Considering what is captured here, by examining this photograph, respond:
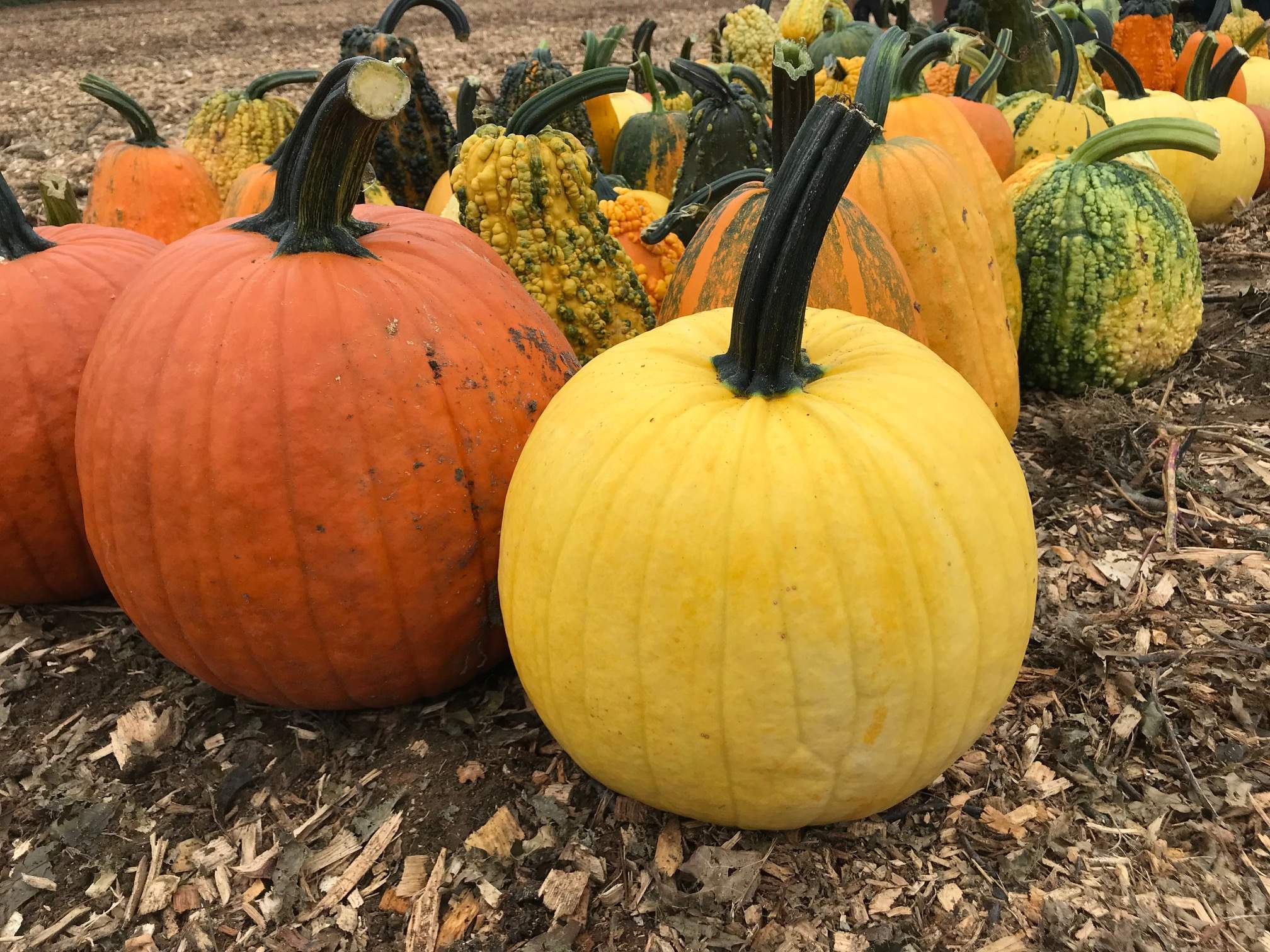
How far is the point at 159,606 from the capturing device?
6.09 ft

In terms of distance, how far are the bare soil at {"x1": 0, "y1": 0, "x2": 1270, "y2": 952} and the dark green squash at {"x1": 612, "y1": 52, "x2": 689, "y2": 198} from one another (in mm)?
2468

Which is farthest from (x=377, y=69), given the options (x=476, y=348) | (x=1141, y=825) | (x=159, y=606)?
(x=1141, y=825)

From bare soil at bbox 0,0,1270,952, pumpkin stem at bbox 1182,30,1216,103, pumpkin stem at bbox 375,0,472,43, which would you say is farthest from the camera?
pumpkin stem at bbox 1182,30,1216,103

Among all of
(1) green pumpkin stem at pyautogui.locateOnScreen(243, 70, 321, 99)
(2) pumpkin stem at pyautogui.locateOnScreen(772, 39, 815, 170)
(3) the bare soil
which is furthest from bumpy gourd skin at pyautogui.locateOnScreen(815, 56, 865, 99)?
(3) the bare soil

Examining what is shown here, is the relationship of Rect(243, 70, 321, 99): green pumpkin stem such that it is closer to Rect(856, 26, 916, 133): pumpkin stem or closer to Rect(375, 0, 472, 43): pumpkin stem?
Rect(375, 0, 472, 43): pumpkin stem

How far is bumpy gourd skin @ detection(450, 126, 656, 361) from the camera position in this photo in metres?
2.34

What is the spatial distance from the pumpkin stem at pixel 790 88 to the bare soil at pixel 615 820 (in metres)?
1.27

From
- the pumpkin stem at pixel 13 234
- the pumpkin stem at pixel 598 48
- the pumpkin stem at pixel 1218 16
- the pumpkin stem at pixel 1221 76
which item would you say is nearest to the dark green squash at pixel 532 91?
the pumpkin stem at pixel 598 48

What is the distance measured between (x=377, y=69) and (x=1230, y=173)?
458cm

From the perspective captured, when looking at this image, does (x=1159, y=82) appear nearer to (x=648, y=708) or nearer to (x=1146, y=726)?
(x=1146, y=726)

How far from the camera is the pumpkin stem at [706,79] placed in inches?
131

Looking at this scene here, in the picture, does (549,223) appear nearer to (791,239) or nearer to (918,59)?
(791,239)

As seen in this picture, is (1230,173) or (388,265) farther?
(1230,173)

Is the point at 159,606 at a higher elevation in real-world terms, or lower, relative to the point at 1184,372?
higher
